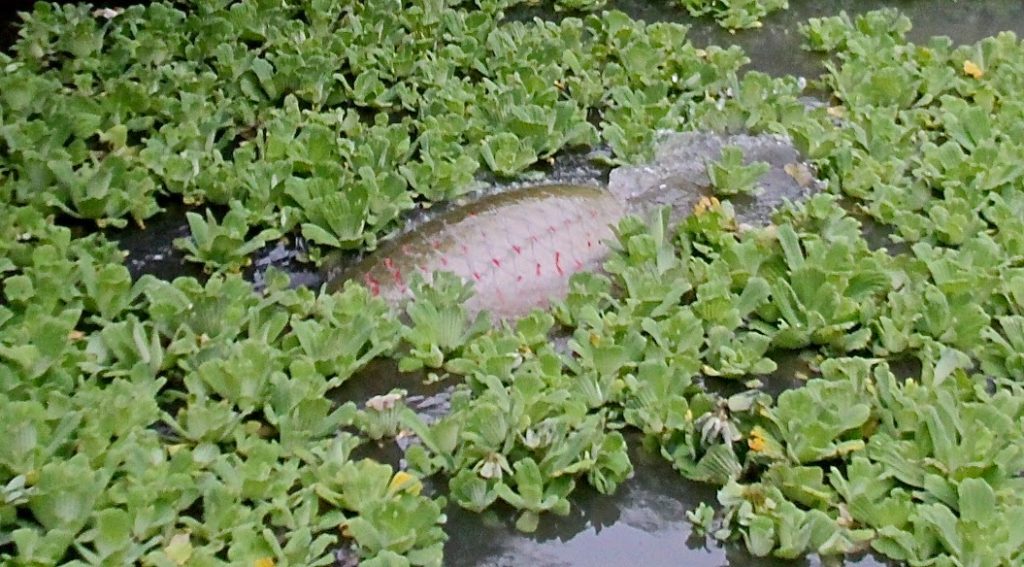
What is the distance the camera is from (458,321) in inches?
117

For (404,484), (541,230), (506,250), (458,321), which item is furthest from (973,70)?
(404,484)

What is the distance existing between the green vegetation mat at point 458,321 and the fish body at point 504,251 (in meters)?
0.15

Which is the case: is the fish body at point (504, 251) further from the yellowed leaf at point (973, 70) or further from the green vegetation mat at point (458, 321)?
Result: the yellowed leaf at point (973, 70)

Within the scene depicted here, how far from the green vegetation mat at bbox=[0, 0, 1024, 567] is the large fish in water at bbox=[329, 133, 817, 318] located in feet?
0.45

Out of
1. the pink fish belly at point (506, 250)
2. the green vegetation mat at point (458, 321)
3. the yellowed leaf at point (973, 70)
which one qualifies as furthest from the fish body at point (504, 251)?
the yellowed leaf at point (973, 70)

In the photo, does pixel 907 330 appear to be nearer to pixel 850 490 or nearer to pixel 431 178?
pixel 850 490

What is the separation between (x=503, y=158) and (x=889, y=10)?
9.02ft

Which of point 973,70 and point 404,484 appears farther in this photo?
point 973,70

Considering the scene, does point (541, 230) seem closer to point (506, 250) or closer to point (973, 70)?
point (506, 250)

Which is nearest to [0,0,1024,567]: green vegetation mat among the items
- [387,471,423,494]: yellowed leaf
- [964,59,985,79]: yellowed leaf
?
[387,471,423,494]: yellowed leaf

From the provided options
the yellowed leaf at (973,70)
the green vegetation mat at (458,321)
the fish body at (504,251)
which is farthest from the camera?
the yellowed leaf at (973,70)

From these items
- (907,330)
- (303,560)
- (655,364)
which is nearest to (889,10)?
(907,330)

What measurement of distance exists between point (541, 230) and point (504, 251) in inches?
6.6

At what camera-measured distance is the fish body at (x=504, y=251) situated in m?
3.22
